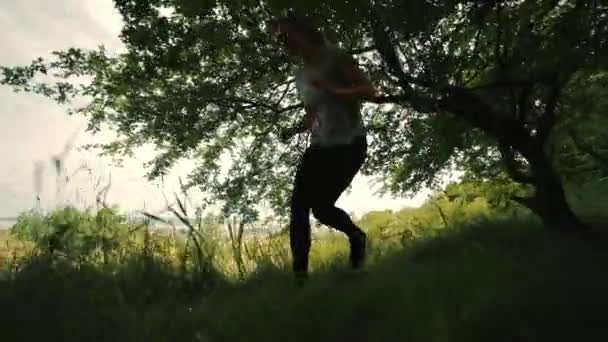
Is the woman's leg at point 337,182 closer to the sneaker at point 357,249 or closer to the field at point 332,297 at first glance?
the sneaker at point 357,249

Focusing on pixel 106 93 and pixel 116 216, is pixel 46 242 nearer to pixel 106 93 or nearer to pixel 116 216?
pixel 116 216

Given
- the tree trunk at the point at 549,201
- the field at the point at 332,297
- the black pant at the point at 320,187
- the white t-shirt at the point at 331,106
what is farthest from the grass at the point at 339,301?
the white t-shirt at the point at 331,106

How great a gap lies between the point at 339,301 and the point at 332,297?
10cm

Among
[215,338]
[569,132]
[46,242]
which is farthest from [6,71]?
[569,132]

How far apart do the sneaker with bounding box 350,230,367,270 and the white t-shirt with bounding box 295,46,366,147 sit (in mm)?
737

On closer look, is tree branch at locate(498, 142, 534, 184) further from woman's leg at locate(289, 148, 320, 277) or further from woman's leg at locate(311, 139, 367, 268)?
woman's leg at locate(289, 148, 320, 277)

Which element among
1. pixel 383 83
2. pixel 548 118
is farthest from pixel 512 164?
pixel 383 83

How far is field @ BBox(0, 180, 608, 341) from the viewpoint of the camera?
2523 millimetres

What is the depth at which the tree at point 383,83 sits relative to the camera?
3.88 metres

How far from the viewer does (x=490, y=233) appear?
5102mm

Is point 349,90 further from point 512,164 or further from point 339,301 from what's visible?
point 512,164

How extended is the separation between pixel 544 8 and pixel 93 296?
12.3 feet

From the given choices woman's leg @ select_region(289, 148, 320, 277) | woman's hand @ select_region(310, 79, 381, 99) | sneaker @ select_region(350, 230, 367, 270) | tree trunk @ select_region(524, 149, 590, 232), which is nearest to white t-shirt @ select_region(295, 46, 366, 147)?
woman's hand @ select_region(310, 79, 381, 99)

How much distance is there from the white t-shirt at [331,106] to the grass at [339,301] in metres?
0.94
